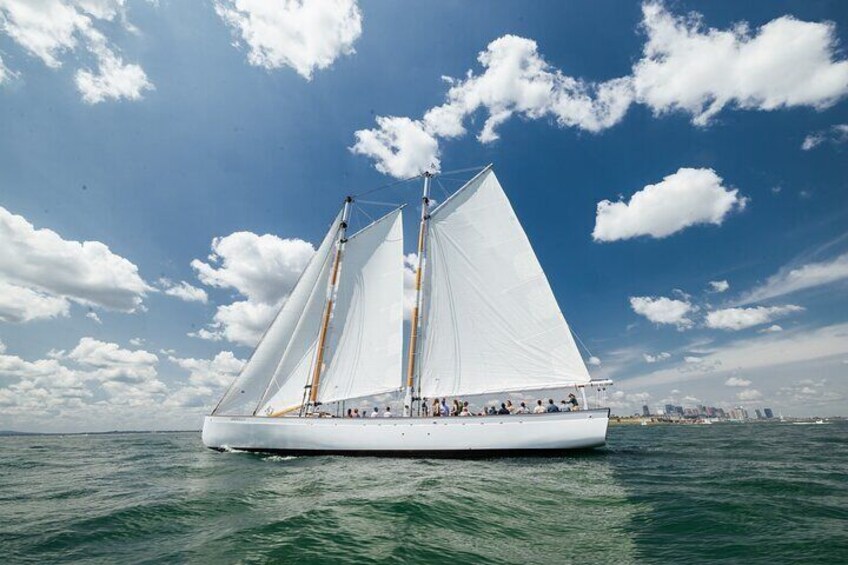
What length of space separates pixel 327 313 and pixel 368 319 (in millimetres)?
3413

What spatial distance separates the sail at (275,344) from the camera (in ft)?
94.0

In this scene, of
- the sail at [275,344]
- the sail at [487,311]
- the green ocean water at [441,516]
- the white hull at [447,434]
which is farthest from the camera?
the sail at [275,344]

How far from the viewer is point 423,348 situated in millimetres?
28812

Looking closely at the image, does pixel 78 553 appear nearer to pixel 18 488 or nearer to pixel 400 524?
pixel 400 524

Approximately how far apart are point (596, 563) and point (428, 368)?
2091 cm

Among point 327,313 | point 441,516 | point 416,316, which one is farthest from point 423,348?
point 441,516

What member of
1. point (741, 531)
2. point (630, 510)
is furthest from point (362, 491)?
point (741, 531)

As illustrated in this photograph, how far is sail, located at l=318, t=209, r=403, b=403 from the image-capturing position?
2923cm

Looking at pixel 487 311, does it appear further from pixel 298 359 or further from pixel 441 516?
pixel 441 516

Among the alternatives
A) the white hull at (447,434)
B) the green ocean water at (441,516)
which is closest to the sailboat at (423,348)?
the white hull at (447,434)

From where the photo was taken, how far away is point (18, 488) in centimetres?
1695

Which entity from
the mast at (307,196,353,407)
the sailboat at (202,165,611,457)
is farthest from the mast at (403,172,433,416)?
the mast at (307,196,353,407)

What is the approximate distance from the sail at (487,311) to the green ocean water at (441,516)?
778 cm

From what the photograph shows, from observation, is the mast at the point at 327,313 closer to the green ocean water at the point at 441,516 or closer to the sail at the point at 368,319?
the sail at the point at 368,319
